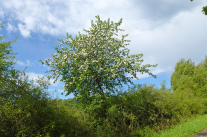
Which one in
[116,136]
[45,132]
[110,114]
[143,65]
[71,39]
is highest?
[71,39]

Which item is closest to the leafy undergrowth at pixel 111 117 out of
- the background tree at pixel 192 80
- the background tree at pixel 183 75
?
the background tree at pixel 192 80

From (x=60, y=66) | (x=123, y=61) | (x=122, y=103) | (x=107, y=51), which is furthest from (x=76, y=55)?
(x=122, y=103)

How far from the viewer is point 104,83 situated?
12.9 meters

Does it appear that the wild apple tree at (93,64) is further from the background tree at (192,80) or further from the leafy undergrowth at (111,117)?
the background tree at (192,80)

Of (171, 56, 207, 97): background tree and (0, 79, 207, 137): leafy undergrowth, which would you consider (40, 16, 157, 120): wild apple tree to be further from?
(171, 56, 207, 97): background tree

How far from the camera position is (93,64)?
11.9 meters

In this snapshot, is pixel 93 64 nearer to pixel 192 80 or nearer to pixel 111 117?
pixel 111 117

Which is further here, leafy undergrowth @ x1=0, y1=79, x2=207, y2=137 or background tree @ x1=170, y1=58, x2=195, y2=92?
background tree @ x1=170, y1=58, x2=195, y2=92

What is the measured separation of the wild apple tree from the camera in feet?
37.7

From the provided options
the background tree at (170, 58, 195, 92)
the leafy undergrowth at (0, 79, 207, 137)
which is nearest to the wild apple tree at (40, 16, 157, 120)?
the leafy undergrowth at (0, 79, 207, 137)

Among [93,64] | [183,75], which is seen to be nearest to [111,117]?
[93,64]

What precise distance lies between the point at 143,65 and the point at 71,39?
6643 millimetres

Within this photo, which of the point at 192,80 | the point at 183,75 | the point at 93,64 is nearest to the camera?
the point at 93,64

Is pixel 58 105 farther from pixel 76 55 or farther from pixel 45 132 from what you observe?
pixel 76 55
